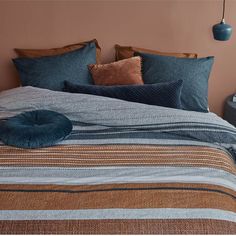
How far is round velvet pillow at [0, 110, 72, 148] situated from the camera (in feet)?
5.22

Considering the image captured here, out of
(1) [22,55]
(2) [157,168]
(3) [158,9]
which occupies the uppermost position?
(3) [158,9]

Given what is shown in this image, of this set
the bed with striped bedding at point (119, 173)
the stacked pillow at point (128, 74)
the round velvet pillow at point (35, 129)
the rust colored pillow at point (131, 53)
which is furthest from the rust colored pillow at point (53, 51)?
the round velvet pillow at point (35, 129)

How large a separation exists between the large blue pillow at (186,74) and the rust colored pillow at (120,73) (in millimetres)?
68

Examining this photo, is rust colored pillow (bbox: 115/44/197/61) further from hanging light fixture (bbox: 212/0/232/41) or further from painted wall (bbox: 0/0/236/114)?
hanging light fixture (bbox: 212/0/232/41)

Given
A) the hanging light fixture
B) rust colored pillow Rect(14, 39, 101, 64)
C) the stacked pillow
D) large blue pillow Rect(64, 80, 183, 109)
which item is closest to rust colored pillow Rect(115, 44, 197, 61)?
the stacked pillow

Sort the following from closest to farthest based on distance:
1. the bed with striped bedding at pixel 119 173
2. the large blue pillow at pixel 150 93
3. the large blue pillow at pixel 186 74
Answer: the bed with striped bedding at pixel 119 173, the large blue pillow at pixel 150 93, the large blue pillow at pixel 186 74

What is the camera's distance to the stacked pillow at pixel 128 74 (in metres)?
1.95

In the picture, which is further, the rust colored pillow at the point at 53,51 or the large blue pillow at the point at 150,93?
the rust colored pillow at the point at 53,51

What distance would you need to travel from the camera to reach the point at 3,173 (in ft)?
4.59

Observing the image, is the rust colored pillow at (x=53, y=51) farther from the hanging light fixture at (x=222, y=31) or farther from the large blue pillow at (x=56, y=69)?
the hanging light fixture at (x=222, y=31)

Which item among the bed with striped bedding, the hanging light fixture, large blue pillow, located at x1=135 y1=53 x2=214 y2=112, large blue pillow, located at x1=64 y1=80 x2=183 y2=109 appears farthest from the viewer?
the hanging light fixture

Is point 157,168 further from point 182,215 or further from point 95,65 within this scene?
point 95,65

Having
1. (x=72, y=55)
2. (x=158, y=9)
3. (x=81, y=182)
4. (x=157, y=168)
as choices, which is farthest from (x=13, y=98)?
(x=158, y=9)

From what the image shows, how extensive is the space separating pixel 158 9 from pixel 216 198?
171 centimetres
